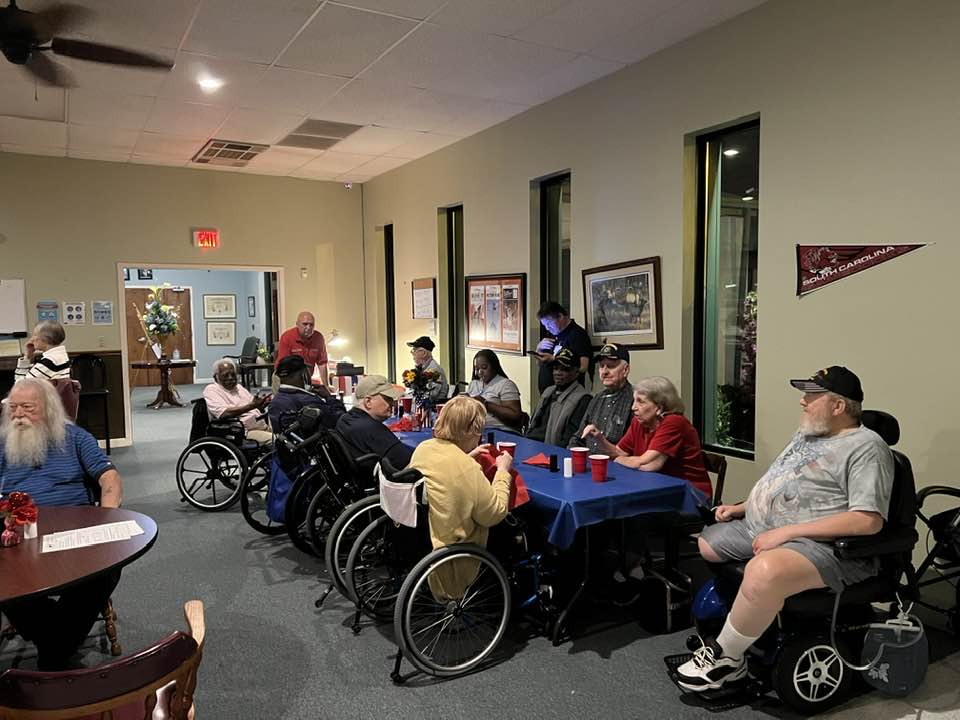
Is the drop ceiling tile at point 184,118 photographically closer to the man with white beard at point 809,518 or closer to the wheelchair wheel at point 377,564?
the wheelchair wheel at point 377,564

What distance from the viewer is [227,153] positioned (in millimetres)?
7133

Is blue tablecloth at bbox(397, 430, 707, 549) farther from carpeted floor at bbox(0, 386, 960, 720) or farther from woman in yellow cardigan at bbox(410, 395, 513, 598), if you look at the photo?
carpeted floor at bbox(0, 386, 960, 720)

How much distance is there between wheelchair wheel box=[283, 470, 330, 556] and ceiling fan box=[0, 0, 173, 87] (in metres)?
2.75

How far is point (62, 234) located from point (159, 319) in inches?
166

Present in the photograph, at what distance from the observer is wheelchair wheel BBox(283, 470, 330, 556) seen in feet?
12.9

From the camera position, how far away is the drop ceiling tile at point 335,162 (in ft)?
23.9

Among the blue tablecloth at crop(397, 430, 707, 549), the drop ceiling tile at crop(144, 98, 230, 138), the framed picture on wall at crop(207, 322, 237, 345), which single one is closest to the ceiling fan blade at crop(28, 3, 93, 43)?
the drop ceiling tile at crop(144, 98, 230, 138)

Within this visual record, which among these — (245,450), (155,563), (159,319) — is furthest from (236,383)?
(159,319)

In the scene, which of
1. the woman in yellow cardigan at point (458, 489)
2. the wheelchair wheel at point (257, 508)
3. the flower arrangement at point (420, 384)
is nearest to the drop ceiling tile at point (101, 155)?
the wheelchair wheel at point (257, 508)

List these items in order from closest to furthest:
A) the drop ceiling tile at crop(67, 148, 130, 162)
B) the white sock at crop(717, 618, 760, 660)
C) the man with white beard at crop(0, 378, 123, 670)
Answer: the white sock at crop(717, 618, 760, 660)
the man with white beard at crop(0, 378, 123, 670)
the drop ceiling tile at crop(67, 148, 130, 162)

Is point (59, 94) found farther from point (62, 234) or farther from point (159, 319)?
point (159, 319)

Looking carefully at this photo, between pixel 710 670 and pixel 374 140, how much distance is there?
18.4 feet

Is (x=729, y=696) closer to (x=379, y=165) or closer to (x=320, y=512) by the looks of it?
(x=320, y=512)

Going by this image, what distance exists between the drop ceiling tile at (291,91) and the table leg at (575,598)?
3648 mm
